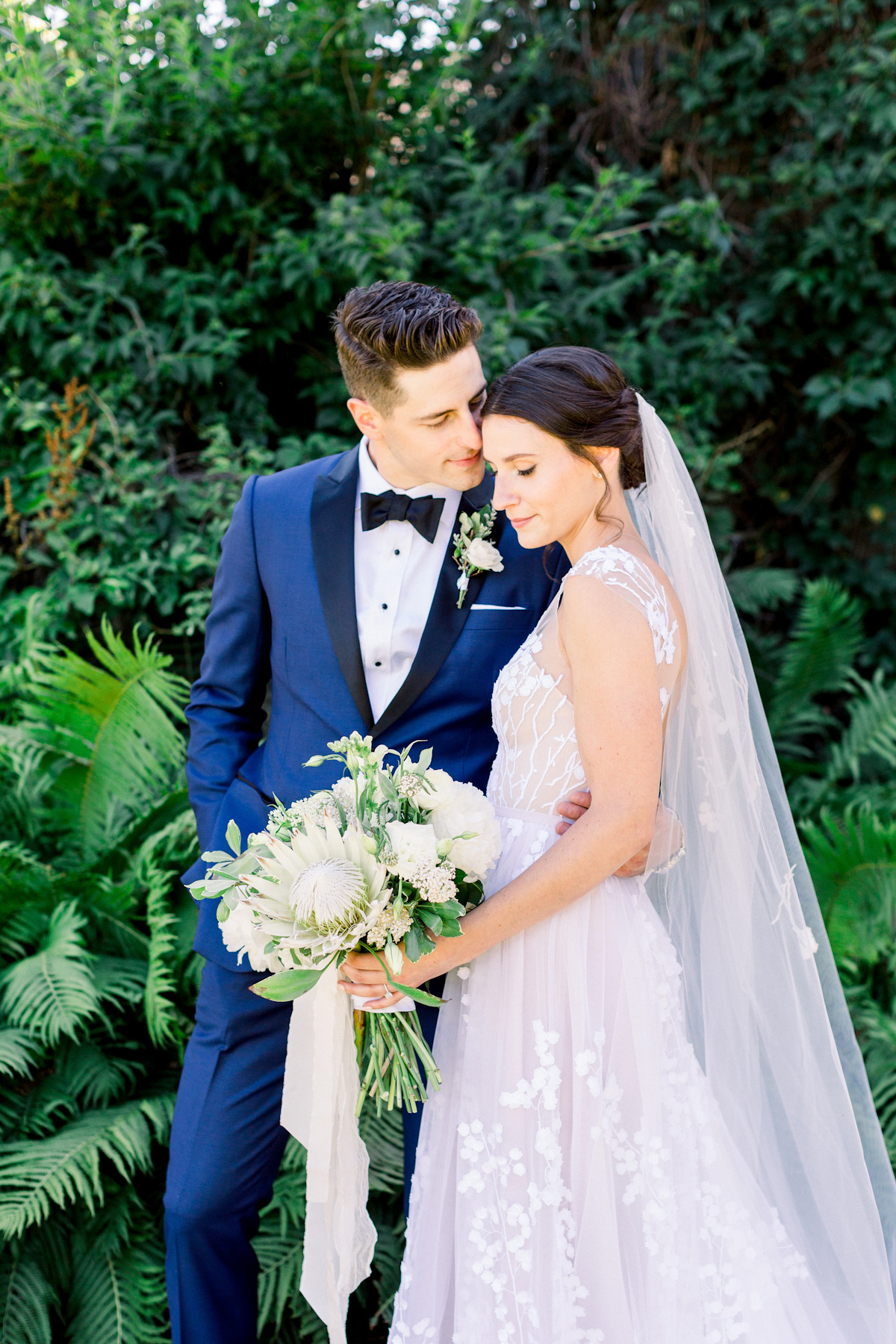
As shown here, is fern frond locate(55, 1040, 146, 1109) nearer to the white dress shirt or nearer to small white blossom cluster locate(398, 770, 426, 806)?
the white dress shirt

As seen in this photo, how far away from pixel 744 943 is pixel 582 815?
48 cm

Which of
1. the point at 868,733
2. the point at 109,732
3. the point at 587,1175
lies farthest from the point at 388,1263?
the point at 868,733

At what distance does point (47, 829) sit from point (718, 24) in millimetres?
4729

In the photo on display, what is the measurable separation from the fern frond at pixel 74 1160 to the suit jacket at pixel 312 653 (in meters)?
0.81

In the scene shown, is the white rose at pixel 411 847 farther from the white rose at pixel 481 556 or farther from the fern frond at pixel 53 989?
the fern frond at pixel 53 989

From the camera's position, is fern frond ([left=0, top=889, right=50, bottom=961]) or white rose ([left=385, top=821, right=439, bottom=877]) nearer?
white rose ([left=385, top=821, right=439, bottom=877])

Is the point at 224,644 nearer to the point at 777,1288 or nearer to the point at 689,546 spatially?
the point at 689,546

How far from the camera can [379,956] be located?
181 centimetres

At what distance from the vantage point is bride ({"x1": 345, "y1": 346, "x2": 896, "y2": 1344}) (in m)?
1.88

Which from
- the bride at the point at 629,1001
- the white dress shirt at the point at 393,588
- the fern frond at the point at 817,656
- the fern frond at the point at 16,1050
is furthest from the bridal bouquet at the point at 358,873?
the fern frond at the point at 817,656

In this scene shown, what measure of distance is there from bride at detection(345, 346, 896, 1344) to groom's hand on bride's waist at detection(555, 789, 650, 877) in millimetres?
27

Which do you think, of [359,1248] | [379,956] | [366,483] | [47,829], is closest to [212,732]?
[366,483]

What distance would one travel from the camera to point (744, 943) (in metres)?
2.13

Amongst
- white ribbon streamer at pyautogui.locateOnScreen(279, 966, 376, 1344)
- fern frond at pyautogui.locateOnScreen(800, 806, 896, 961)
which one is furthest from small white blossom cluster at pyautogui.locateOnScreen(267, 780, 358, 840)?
fern frond at pyautogui.locateOnScreen(800, 806, 896, 961)
